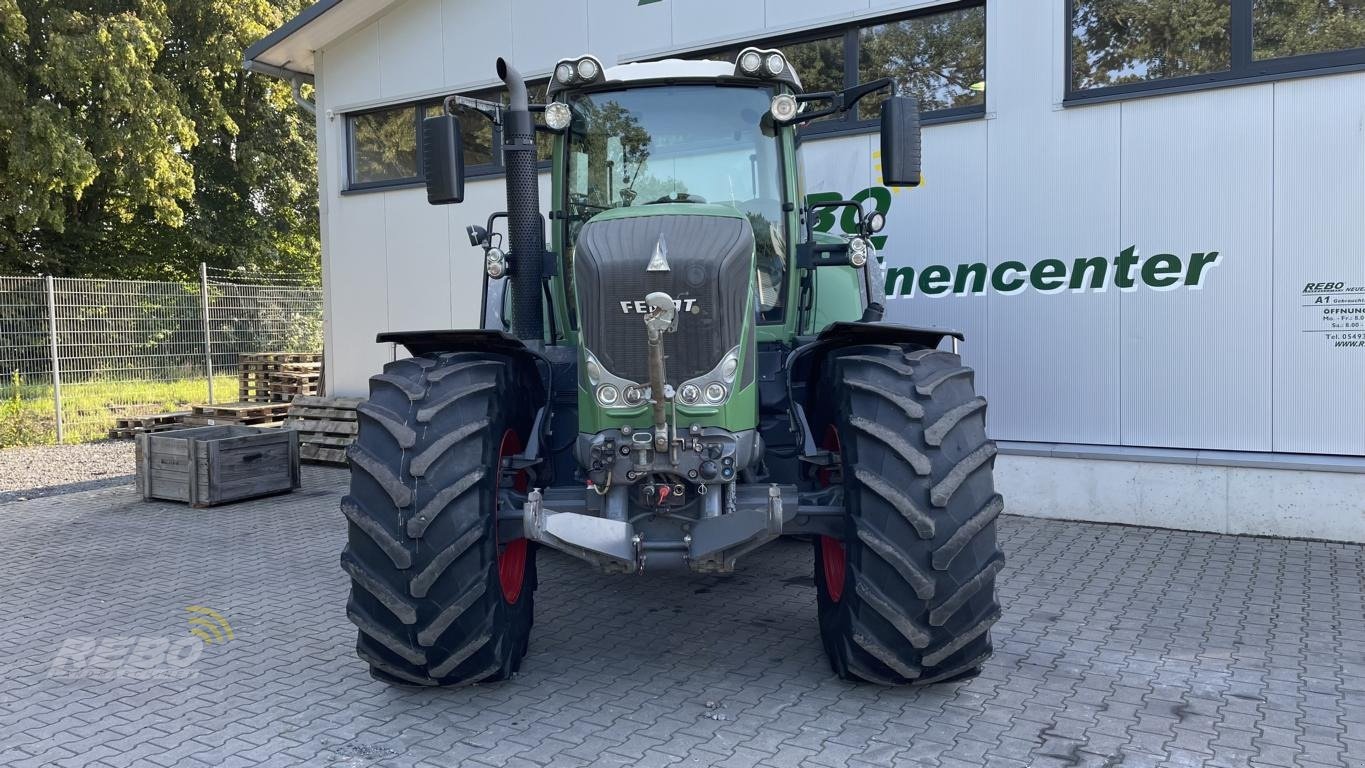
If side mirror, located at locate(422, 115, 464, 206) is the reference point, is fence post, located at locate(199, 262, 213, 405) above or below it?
below

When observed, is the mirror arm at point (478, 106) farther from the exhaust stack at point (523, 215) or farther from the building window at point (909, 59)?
the building window at point (909, 59)

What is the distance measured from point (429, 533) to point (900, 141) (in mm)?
2742

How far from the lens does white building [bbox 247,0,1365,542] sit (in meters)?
6.27

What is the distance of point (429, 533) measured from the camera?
3.61m

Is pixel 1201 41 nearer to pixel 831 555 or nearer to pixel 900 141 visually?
pixel 900 141

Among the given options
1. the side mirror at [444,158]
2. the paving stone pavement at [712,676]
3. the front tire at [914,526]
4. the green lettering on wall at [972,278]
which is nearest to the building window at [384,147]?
the paving stone pavement at [712,676]

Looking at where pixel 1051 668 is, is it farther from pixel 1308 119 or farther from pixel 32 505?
pixel 32 505

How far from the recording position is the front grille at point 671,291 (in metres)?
3.65

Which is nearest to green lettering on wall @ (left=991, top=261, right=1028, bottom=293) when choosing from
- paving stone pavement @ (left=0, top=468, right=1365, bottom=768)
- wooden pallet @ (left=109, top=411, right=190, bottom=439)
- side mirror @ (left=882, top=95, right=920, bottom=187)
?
paving stone pavement @ (left=0, top=468, right=1365, bottom=768)

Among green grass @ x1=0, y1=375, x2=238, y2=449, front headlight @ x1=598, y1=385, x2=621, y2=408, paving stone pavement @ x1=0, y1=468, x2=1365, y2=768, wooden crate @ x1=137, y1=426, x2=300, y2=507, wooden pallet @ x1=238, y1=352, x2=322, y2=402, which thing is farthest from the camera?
wooden pallet @ x1=238, y1=352, x2=322, y2=402

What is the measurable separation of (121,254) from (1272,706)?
21958mm

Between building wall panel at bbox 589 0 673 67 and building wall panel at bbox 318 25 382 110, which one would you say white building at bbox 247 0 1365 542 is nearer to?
building wall panel at bbox 589 0 673 67

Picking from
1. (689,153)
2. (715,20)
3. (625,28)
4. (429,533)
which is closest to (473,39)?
(625,28)

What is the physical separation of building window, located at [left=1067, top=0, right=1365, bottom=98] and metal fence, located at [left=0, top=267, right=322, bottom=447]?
38.4 ft
